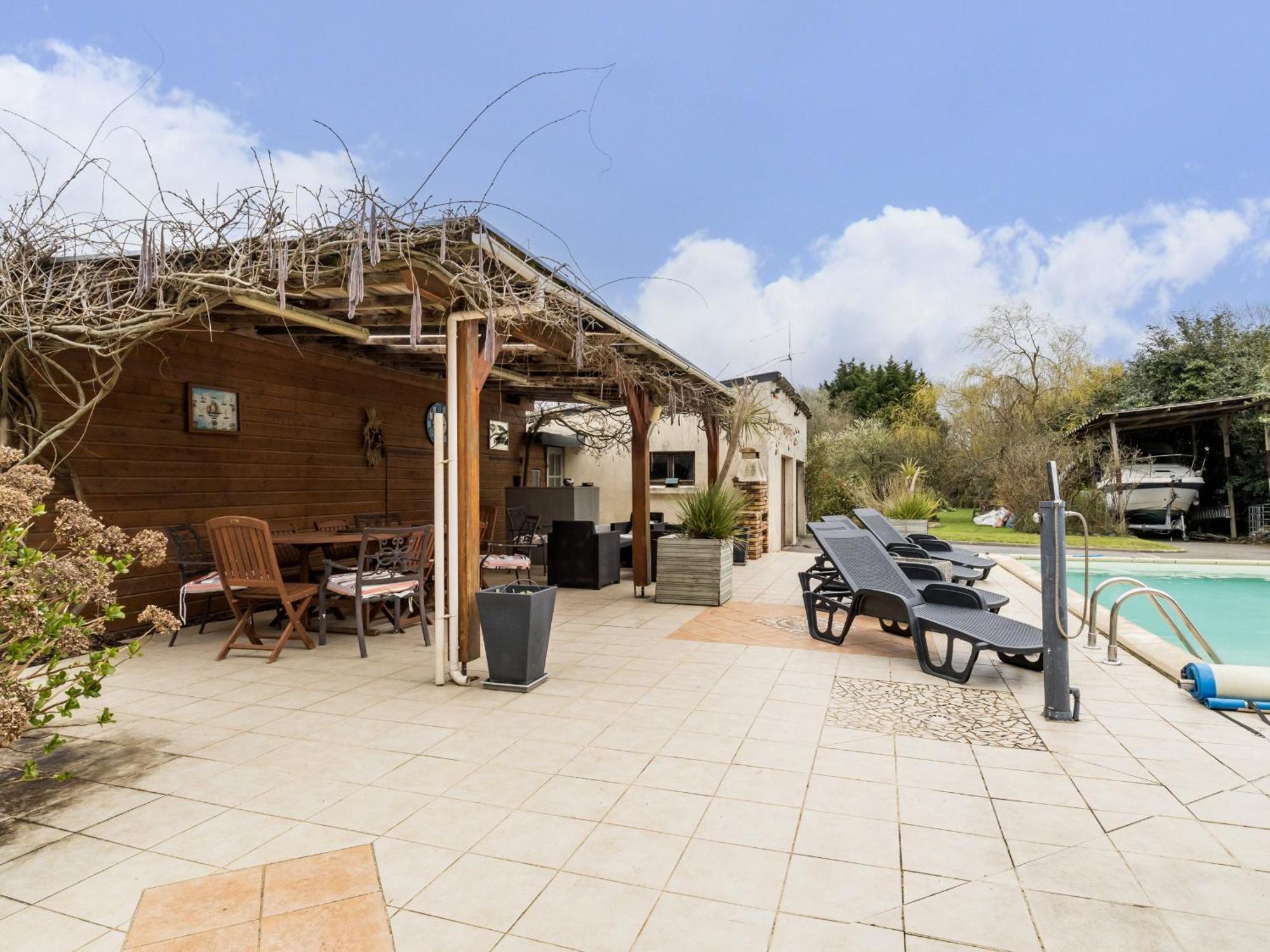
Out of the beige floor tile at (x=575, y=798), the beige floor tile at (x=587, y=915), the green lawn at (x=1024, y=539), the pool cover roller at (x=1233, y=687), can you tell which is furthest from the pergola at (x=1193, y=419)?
the beige floor tile at (x=587, y=915)

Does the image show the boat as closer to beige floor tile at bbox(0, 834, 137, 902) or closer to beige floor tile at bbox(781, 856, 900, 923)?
beige floor tile at bbox(781, 856, 900, 923)

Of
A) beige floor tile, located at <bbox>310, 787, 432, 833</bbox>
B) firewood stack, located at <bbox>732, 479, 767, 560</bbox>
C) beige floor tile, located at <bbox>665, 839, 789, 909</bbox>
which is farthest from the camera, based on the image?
A: firewood stack, located at <bbox>732, 479, 767, 560</bbox>

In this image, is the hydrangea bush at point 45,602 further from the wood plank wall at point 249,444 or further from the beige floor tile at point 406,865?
the wood plank wall at point 249,444

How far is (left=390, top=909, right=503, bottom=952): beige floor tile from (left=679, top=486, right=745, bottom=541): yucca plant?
18.8 feet

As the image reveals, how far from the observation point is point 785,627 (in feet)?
20.4

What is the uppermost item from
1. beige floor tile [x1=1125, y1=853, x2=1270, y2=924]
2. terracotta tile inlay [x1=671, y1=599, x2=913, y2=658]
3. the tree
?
the tree

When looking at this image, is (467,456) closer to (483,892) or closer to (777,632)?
(483,892)

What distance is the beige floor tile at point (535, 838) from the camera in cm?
235

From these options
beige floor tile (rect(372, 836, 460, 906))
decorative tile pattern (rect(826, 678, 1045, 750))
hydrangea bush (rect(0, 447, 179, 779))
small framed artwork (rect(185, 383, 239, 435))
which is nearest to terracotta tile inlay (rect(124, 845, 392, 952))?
beige floor tile (rect(372, 836, 460, 906))

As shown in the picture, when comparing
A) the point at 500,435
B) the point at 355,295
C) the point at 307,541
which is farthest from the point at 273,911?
the point at 500,435

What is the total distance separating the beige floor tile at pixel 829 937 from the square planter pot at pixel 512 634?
2490 mm

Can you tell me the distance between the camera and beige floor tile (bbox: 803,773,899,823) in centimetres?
267

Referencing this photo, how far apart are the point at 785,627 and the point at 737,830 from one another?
3824 millimetres

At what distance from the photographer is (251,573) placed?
16.7ft
